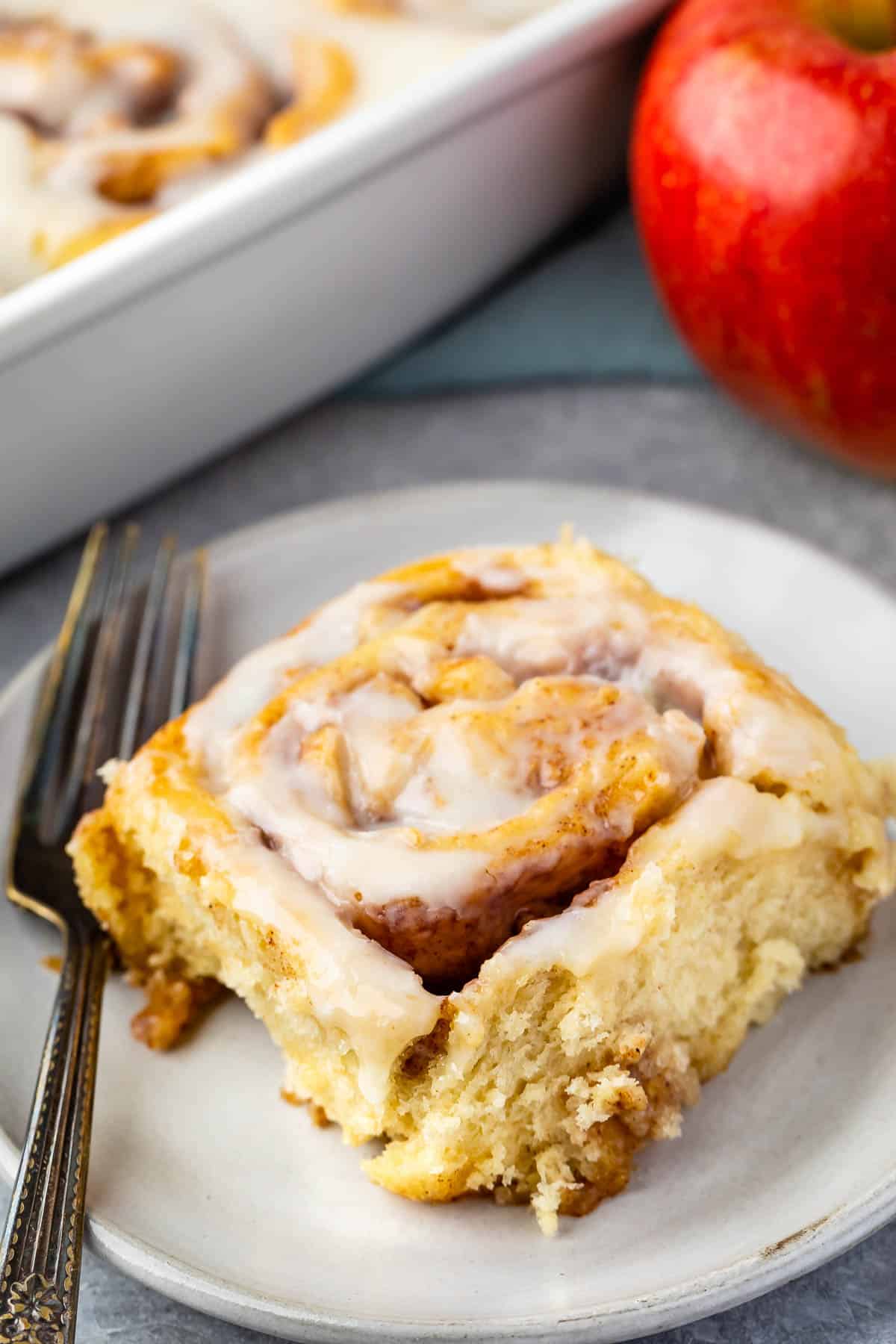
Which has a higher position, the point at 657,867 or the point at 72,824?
the point at 657,867

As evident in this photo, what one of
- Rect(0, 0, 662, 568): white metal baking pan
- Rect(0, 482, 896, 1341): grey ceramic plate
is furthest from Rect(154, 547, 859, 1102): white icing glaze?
Rect(0, 0, 662, 568): white metal baking pan

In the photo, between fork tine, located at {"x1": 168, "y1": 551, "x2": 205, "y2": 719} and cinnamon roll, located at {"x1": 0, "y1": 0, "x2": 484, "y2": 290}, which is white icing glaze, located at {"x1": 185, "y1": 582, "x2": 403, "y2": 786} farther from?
cinnamon roll, located at {"x1": 0, "y1": 0, "x2": 484, "y2": 290}

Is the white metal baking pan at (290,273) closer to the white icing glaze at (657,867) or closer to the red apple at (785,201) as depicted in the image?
the red apple at (785,201)

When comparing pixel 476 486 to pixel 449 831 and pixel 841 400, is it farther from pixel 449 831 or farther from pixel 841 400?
pixel 449 831

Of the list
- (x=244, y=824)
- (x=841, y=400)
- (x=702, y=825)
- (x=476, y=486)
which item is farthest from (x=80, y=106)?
(x=702, y=825)

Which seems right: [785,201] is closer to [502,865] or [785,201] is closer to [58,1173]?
[502,865]

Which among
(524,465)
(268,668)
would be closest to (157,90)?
(524,465)

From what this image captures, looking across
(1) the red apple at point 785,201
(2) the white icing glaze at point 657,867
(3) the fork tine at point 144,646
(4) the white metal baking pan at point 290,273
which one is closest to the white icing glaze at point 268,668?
(3) the fork tine at point 144,646

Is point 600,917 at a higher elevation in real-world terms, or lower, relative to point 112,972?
higher
